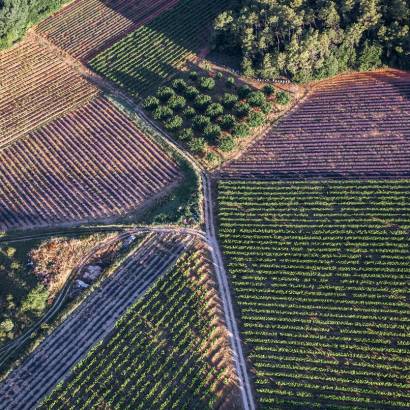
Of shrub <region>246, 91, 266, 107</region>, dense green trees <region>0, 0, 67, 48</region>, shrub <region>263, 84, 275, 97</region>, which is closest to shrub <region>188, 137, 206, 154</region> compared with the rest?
shrub <region>246, 91, 266, 107</region>

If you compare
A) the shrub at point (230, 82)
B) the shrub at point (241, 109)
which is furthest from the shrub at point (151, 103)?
the shrub at point (241, 109)

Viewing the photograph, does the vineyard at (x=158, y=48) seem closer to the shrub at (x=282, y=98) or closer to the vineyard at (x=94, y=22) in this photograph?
the vineyard at (x=94, y=22)

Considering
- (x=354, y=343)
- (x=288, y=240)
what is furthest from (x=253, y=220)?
(x=354, y=343)

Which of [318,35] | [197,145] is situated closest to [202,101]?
[197,145]

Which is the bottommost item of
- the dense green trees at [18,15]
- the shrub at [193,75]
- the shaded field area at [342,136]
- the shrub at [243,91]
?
the shaded field area at [342,136]

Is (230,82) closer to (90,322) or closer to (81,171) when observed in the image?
(81,171)

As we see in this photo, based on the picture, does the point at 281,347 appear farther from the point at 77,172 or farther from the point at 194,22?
the point at 194,22

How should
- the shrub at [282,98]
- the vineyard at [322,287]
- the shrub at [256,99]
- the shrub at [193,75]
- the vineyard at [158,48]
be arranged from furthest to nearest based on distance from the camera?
the vineyard at [158,48], the shrub at [193,75], the shrub at [282,98], the shrub at [256,99], the vineyard at [322,287]

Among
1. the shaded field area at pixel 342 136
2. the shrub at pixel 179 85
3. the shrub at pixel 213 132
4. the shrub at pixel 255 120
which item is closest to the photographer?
the shaded field area at pixel 342 136
